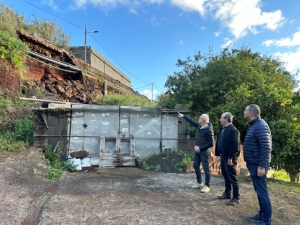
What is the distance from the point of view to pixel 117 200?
445 centimetres

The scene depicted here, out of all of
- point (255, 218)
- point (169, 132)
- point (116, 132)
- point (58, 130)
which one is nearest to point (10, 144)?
point (58, 130)

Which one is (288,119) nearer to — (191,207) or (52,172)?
(191,207)

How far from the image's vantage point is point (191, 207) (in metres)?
4.15

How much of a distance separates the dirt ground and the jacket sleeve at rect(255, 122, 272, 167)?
110 cm

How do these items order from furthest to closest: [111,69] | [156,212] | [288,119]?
[111,69], [288,119], [156,212]

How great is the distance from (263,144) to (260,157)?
0.20m

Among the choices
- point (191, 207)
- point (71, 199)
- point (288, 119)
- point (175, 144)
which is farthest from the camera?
point (175, 144)

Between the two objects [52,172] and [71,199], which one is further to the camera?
[52,172]

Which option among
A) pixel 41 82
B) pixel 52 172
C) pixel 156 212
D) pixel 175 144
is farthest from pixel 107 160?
pixel 41 82

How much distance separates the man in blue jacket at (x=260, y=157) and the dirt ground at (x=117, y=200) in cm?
43

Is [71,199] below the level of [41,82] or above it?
below

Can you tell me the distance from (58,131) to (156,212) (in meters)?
5.34

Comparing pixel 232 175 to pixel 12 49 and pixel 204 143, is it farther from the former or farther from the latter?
pixel 12 49

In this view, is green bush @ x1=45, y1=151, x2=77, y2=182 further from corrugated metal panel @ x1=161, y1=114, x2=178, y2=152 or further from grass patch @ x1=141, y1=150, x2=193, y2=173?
corrugated metal panel @ x1=161, y1=114, x2=178, y2=152
